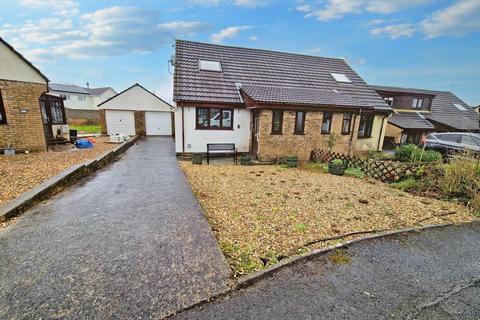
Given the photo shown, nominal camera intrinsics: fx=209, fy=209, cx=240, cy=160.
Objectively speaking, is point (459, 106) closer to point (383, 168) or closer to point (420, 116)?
point (420, 116)

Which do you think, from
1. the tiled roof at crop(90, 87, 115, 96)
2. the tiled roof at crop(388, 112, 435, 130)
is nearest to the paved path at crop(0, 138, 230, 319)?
the tiled roof at crop(388, 112, 435, 130)

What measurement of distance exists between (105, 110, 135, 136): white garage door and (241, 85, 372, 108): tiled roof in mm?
12293

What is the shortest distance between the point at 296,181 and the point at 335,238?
12.1ft

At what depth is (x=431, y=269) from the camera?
3.07m

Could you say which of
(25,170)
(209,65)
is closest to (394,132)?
(209,65)

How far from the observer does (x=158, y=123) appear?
19.7 m

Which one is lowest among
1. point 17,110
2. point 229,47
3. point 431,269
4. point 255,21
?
point 431,269

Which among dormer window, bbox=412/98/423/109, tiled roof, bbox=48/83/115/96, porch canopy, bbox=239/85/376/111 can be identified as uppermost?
tiled roof, bbox=48/83/115/96

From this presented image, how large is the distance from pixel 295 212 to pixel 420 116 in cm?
2293

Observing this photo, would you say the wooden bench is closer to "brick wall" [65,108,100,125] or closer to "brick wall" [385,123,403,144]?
"brick wall" [385,123,403,144]

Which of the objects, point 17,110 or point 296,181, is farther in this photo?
point 17,110

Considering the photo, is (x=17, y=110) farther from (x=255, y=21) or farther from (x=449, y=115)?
(x=449, y=115)

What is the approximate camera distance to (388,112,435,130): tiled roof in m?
17.6

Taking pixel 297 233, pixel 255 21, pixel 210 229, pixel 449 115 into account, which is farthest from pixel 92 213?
pixel 449 115
